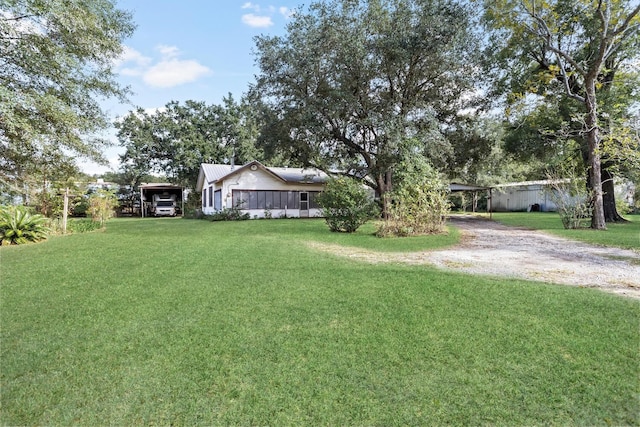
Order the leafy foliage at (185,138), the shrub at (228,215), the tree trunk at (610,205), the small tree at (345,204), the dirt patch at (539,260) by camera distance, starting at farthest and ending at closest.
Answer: the leafy foliage at (185,138) → the shrub at (228,215) → the tree trunk at (610,205) → the small tree at (345,204) → the dirt patch at (539,260)

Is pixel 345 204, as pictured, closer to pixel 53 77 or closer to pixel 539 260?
pixel 539 260

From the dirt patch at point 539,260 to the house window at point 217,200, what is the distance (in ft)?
43.3

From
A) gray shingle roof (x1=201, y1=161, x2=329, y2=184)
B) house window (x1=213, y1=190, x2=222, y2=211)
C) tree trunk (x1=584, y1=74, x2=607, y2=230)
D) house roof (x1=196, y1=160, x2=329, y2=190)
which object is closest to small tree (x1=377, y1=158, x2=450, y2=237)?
tree trunk (x1=584, y1=74, x2=607, y2=230)

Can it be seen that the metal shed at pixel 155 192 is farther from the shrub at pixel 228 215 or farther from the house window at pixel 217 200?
the shrub at pixel 228 215

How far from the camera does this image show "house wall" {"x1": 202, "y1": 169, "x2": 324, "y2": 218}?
65.5 feet

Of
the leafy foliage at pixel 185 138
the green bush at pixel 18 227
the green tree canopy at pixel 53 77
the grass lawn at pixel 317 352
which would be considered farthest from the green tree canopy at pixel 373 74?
the leafy foliage at pixel 185 138

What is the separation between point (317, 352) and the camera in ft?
9.07

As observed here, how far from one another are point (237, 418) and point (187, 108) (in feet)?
110

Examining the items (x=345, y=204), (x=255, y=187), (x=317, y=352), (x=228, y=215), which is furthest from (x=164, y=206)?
(x=317, y=352)

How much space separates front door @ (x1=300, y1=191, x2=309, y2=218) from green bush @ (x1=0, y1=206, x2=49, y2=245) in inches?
560

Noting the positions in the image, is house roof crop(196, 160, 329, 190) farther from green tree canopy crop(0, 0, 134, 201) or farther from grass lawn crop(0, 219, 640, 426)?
grass lawn crop(0, 219, 640, 426)

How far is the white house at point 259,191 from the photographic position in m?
20.1

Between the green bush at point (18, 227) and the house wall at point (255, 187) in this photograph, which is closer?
the green bush at point (18, 227)

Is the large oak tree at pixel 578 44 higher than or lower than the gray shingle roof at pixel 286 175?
higher
